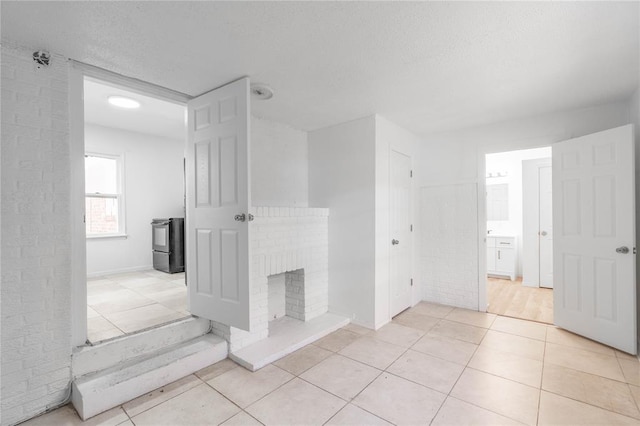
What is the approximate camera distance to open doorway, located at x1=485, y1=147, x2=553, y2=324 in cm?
432

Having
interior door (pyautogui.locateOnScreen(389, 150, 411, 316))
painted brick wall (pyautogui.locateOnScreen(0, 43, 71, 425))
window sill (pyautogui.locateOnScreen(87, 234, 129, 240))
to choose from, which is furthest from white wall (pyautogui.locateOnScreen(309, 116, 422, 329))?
window sill (pyautogui.locateOnScreen(87, 234, 129, 240))

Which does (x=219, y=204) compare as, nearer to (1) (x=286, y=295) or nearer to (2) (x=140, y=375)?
(2) (x=140, y=375)

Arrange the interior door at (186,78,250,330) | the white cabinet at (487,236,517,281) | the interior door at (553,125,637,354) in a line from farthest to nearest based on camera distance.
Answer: the white cabinet at (487,236,517,281) → the interior door at (553,125,637,354) → the interior door at (186,78,250,330)

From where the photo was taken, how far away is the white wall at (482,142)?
3221mm

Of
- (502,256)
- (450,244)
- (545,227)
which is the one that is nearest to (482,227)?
(450,244)

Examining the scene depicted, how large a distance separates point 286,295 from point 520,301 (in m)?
3.47

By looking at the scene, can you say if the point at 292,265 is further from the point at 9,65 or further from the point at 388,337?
the point at 9,65

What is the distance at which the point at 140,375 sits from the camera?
2.17m

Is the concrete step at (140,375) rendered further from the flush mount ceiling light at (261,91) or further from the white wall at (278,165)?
the flush mount ceiling light at (261,91)

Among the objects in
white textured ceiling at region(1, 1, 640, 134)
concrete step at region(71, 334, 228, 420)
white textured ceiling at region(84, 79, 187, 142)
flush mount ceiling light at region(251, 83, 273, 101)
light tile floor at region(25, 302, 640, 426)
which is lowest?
light tile floor at region(25, 302, 640, 426)

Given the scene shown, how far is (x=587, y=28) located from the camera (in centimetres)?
183

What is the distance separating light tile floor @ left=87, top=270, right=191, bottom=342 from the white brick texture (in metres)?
0.77

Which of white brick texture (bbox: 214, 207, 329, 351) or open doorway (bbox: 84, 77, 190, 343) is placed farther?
open doorway (bbox: 84, 77, 190, 343)

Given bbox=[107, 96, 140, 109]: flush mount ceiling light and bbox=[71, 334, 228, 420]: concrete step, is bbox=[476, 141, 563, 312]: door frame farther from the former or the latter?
bbox=[107, 96, 140, 109]: flush mount ceiling light
